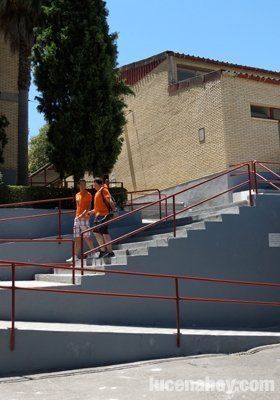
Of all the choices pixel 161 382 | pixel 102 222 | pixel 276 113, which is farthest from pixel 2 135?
pixel 161 382

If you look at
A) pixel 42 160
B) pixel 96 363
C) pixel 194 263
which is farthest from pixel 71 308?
pixel 42 160

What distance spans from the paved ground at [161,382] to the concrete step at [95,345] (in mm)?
228

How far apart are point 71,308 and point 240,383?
9.80 ft

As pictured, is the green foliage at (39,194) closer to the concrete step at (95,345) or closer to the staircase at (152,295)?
the staircase at (152,295)

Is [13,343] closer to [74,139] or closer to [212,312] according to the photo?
[212,312]

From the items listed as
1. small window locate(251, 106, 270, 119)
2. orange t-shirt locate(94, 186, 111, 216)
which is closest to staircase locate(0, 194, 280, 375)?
orange t-shirt locate(94, 186, 111, 216)

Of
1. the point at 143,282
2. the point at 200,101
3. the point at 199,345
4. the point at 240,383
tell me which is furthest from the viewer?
the point at 200,101

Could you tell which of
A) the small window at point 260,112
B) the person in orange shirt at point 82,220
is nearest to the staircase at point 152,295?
the person in orange shirt at point 82,220

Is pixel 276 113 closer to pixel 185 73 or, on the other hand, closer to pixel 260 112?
pixel 260 112

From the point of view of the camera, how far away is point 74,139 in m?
13.9

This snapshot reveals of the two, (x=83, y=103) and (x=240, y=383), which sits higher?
(x=83, y=103)

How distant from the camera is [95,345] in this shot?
753cm

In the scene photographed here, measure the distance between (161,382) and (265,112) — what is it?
13010mm

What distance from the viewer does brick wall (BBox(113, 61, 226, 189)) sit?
17234 millimetres
